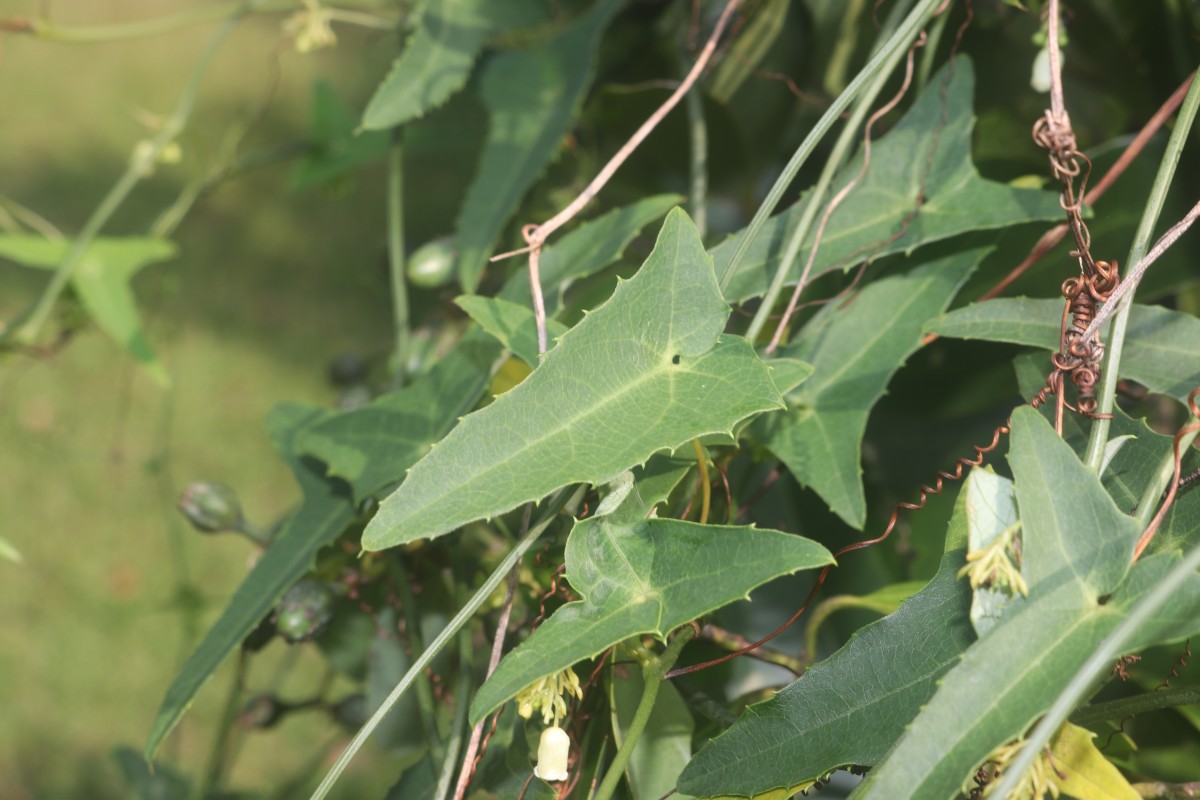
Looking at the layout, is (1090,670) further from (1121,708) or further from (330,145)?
(330,145)

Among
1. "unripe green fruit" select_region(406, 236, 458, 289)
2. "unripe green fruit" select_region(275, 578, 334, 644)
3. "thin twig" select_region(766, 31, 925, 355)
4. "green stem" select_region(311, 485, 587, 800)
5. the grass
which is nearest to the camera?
"green stem" select_region(311, 485, 587, 800)

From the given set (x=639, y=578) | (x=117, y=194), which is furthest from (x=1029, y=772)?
(x=117, y=194)

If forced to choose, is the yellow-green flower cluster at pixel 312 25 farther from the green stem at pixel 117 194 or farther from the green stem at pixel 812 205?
the green stem at pixel 812 205

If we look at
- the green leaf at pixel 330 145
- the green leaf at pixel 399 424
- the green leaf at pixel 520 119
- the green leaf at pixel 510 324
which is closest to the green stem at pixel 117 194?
the green leaf at pixel 330 145

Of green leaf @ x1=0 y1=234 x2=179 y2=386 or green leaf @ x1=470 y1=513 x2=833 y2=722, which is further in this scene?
green leaf @ x1=0 y1=234 x2=179 y2=386

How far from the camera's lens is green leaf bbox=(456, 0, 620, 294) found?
0.69 m

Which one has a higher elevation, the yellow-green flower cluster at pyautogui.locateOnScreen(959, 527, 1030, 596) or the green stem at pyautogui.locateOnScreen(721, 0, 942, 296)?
the green stem at pyautogui.locateOnScreen(721, 0, 942, 296)

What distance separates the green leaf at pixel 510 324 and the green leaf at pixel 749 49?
0.98 ft

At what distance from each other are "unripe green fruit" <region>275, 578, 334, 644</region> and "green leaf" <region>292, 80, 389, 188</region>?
0.43 m

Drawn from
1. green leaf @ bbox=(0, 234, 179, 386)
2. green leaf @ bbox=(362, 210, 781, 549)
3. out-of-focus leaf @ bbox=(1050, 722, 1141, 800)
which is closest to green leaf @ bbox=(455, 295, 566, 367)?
green leaf @ bbox=(362, 210, 781, 549)

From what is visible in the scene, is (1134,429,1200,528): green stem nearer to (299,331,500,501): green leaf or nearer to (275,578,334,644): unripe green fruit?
(299,331,500,501): green leaf

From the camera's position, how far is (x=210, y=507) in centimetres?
73

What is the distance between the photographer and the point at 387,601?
0.69 metres

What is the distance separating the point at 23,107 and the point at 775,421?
241cm
